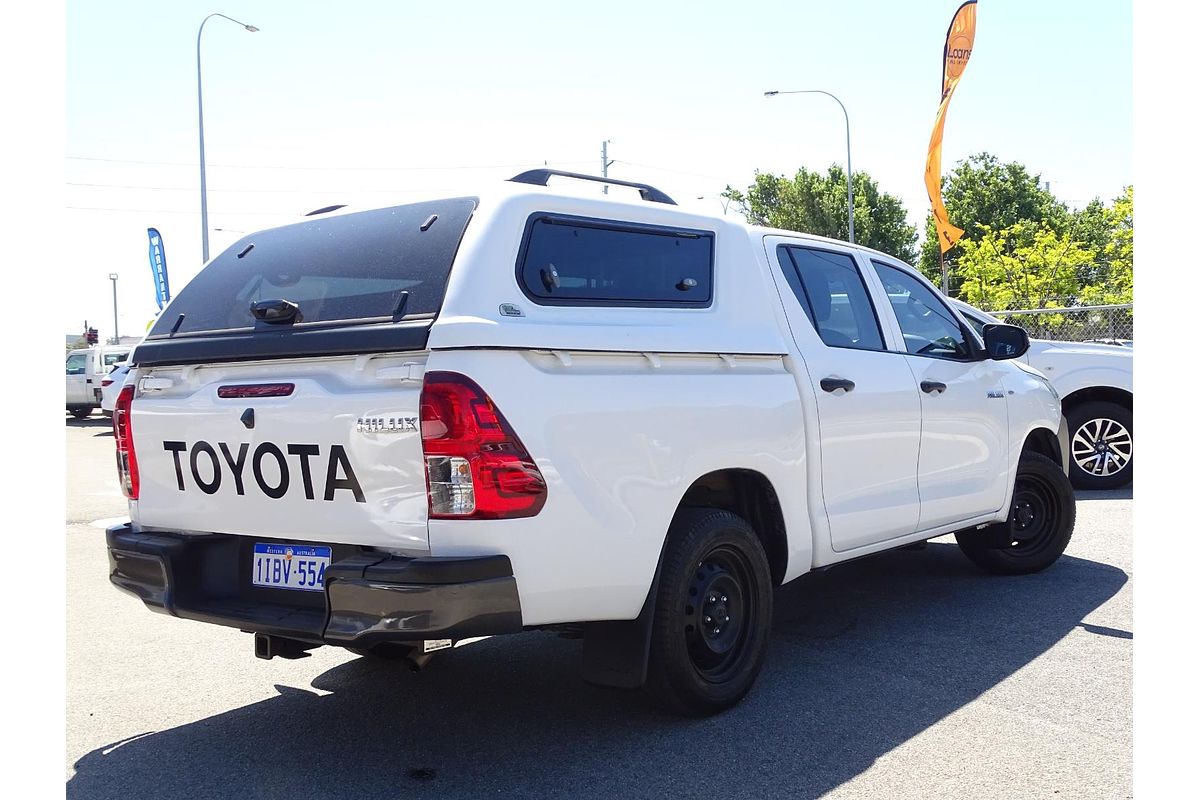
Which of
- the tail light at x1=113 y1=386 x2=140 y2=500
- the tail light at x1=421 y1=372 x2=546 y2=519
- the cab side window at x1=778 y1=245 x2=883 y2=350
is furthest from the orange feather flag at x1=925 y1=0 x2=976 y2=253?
the tail light at x1=421 y1=372 x2=546 y2=519

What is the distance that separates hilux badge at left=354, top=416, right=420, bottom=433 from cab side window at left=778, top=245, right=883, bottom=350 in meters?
2.18

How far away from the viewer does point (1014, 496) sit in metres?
6.62

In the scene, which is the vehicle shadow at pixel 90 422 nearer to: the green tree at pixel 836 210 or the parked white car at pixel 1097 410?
the parked white car at pixel 1097 410

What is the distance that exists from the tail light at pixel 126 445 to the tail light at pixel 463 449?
1562mm

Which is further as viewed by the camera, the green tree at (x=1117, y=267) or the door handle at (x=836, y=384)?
the green tree at (x=1117, y=267)

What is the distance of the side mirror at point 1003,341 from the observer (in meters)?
5.93

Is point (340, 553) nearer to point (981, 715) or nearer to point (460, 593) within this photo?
point (460, 593)

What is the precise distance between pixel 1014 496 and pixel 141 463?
4.95 m

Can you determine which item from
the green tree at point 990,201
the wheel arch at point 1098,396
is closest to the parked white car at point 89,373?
the wheel arch at point 1098,396

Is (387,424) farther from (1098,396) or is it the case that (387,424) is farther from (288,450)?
(1098,396)

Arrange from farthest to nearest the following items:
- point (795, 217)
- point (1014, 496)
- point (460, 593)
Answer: point (795, 217)
point (1014, 496)
point (460, 593)

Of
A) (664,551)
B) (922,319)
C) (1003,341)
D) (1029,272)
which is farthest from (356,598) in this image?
(1029,272)

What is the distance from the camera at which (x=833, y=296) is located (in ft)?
17.1

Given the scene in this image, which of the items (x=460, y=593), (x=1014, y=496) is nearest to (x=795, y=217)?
(x=1014, y=496)
